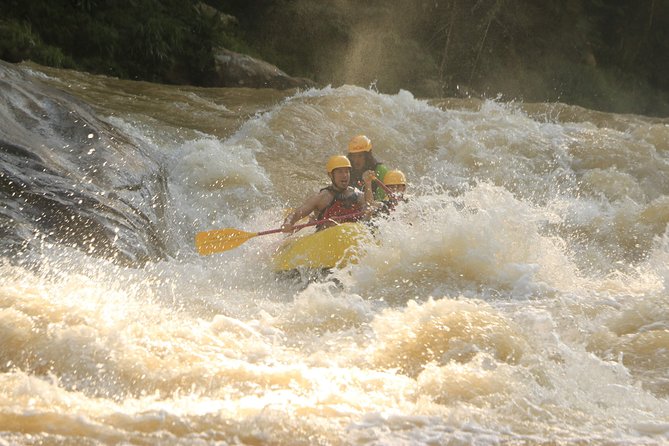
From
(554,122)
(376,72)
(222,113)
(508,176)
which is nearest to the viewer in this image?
(508,176)

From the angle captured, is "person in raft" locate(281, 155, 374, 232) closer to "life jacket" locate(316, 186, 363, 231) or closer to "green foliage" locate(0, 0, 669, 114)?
"life jacket" locate(316, 186, 363, 231)

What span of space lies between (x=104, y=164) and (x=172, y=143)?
271 centimetres

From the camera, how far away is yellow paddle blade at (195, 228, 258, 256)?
21.0 feet

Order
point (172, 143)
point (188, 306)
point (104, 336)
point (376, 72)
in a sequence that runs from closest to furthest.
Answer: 1. point (104, 336)
2. point (188, 306)
3. point (172, 143)
4. point (376, 72)

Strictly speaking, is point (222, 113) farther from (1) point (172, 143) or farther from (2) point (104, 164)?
(2) point (104, 164)

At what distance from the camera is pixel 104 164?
643cm

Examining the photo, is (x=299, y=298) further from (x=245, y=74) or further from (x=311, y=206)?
(x=245, y=74)

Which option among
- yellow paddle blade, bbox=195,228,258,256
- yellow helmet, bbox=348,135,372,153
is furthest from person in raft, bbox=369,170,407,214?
yellow paddle blade, bbox=195,228,258,256

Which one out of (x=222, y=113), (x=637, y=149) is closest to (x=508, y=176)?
(x=637, y=149)

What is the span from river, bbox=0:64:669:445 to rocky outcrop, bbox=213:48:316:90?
3829 mm

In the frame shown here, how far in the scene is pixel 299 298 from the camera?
4793 millimetres

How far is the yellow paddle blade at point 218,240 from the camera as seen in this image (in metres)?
6.39

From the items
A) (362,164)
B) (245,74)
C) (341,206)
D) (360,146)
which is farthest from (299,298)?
(245,74)

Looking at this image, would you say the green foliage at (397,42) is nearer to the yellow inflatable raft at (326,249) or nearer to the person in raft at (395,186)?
the person in raft at (395,186)
